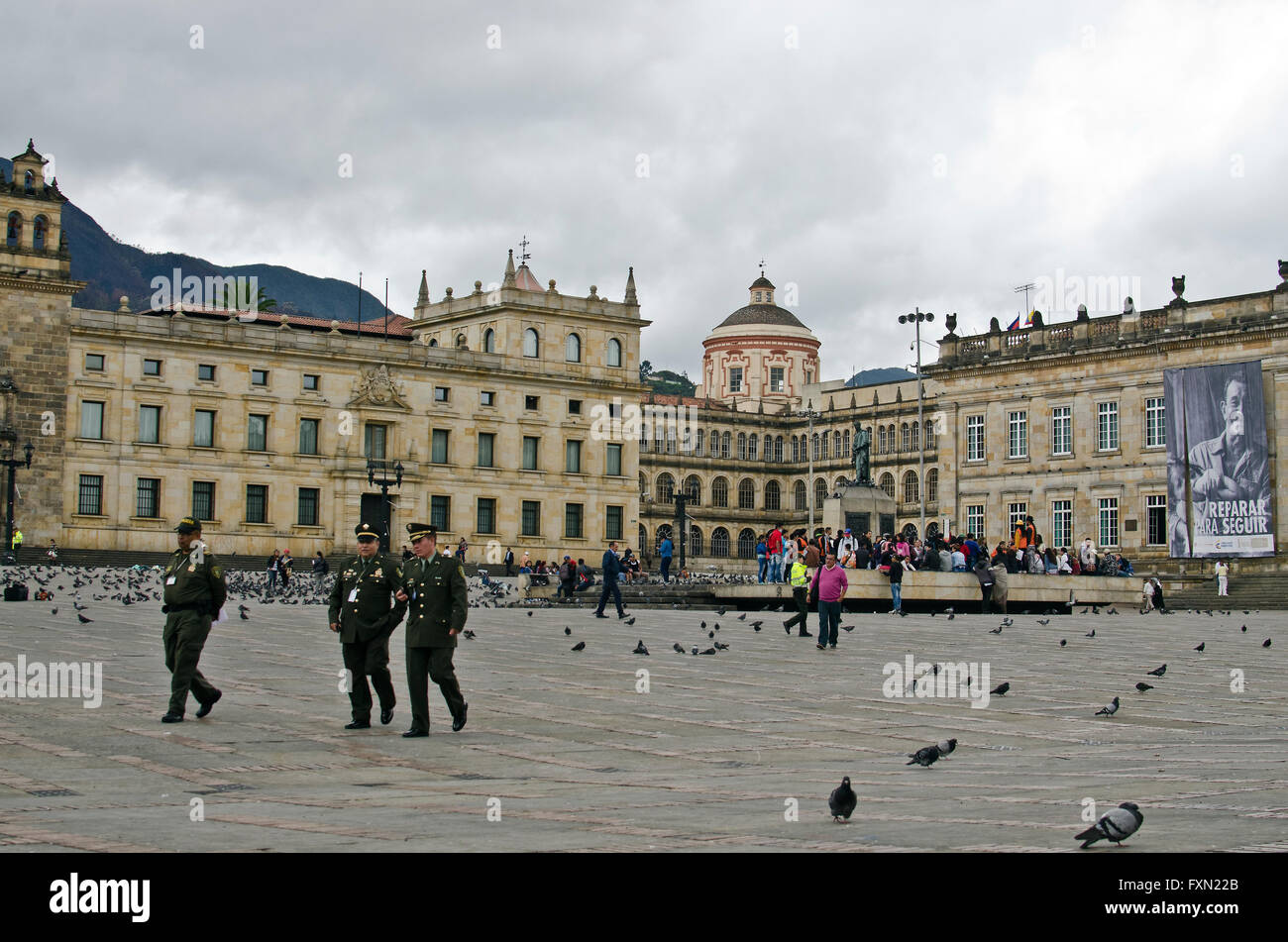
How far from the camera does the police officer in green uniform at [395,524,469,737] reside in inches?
440

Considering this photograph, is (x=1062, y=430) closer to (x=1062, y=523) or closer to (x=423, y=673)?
(x=1062, y=523)

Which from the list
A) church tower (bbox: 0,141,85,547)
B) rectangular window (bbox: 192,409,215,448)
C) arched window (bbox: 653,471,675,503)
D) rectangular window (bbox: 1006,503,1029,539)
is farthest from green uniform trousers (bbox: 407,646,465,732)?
arched window (bbox: 653,471,675,503)

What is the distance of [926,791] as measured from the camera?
837 cm

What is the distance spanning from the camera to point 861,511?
122 ft

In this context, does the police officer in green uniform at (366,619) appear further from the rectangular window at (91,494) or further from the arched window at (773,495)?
the arched window at (773,495)

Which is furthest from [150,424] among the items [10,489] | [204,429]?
[10,489]

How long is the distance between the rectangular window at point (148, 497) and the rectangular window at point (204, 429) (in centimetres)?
231

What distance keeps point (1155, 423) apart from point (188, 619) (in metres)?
48.1

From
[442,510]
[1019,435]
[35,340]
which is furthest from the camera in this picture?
[442,510]

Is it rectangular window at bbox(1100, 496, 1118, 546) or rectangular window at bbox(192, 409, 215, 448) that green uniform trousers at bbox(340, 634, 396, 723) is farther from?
rectangular window at bbox(192, 409, 215, 448)

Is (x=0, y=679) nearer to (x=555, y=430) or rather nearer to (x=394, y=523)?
(x=394, y=523)

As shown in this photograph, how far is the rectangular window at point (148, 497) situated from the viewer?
56906 mm

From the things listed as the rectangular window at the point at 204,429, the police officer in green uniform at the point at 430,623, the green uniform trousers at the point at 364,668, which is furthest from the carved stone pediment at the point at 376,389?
the police officer in green uniform at the point at 430,623

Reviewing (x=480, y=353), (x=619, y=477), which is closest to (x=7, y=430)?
(x=480, y=353)
